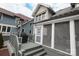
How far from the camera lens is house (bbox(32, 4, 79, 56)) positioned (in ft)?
5.36

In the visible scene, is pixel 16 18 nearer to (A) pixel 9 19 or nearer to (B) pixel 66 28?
(A) pixel 9 19

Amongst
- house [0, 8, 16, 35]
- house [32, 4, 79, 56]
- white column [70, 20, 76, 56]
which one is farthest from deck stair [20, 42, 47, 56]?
white column [70, 20, 76, 56]

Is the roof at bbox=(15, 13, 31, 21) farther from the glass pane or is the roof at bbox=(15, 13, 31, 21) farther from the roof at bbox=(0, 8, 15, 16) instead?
the glass pane

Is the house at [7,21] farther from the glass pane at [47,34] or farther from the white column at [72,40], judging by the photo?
the white column at [72,40]

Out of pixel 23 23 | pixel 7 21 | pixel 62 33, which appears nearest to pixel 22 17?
pixel 23 23

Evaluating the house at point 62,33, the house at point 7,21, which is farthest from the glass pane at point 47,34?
the house at point 7,21

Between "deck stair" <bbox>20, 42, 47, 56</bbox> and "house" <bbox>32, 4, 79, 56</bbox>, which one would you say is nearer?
"house" <bbox>32, 4, 79, 56</bbox>

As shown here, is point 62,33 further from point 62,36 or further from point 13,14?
point 13,14

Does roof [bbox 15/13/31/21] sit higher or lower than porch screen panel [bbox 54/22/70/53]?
higher

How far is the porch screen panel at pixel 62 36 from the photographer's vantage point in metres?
1.76

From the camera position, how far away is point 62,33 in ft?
6.16

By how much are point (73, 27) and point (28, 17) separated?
1.37 meters

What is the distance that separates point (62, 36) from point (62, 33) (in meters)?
0.09

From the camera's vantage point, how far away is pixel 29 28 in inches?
81.9
